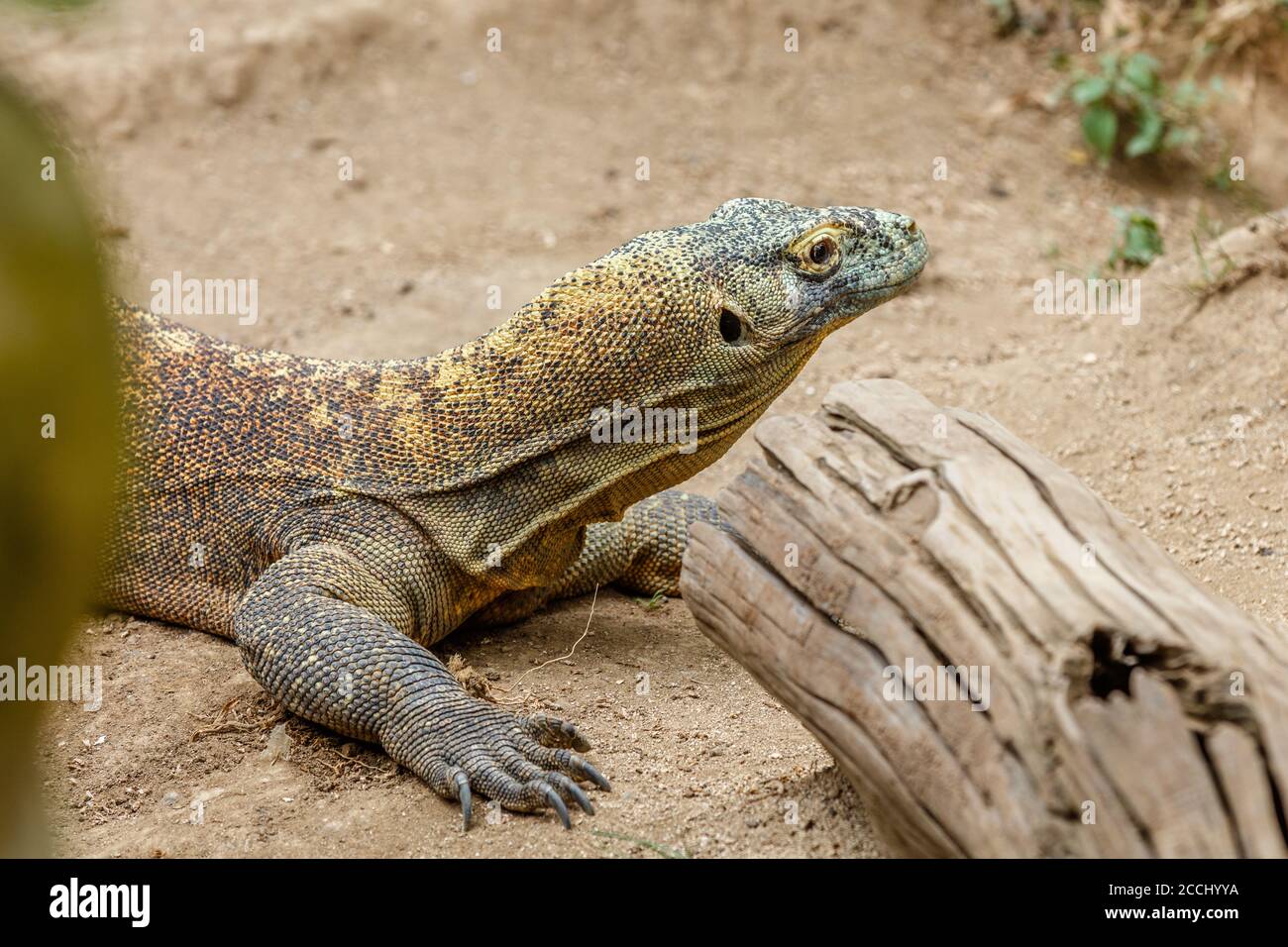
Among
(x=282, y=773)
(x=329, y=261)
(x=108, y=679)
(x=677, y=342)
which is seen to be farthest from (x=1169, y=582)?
(x=329, y=261)

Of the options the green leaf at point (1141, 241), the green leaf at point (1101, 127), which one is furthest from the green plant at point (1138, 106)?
the green leaf at point (1141, 241)

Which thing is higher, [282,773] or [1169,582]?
[1169,582]

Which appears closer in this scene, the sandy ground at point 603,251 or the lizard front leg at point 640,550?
the sandy ground at point 603,251

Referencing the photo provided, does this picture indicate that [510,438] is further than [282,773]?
Yes

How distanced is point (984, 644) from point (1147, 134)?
27.3 feet

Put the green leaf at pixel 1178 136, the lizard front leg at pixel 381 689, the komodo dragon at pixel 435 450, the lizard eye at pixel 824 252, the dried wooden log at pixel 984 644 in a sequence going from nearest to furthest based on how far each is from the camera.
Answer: the dried wooden log at pixel 984 644 < the lizard front leg at pixel 381 689 < the komodo dragon at pixel 435 450 < the lizard eye at pixel 824 252 < the green leaf at pixel 1178 136

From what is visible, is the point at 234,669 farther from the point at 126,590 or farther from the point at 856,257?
the point at 856,257

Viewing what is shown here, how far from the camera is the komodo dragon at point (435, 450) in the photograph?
4.98 m

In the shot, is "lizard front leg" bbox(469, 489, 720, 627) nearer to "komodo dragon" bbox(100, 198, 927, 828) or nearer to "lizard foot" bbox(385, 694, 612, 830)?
"komodo dragon" bbox(100, 198, 927, 828)

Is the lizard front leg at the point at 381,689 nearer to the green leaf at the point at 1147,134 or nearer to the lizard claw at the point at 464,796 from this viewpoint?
→ the lizard claw at the point at 464,796

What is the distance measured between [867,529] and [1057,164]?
8357 millimetres
